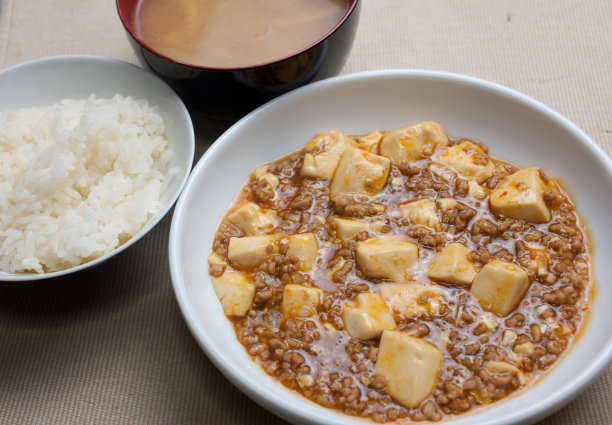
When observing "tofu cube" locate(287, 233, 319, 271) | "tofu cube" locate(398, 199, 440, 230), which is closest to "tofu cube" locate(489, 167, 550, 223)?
"tofu cube" locate(398, 199, 440, 230)

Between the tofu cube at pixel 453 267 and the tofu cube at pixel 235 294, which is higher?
the tofu cube at pixel 453 267

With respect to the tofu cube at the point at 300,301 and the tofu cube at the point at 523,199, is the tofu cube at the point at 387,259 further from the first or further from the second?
the tofu cube at the point at 523,199

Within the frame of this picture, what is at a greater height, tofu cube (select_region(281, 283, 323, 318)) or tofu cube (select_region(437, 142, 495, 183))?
tofu cube (select_region(437, 142, 495, 183))

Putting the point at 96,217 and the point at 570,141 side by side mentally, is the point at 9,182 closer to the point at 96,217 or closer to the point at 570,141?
the point at 96,217

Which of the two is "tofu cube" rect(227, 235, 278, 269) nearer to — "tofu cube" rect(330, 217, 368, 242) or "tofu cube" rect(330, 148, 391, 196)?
"tofu cube" rect(330, 217, 368, 242)

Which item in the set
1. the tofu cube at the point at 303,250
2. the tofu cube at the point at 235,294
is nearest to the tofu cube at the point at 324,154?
the tofu cube at the point at 303,250

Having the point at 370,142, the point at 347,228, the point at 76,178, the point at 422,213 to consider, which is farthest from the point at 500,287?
the point at 76,178

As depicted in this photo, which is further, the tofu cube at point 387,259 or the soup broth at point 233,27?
the soup broth at point 233,27

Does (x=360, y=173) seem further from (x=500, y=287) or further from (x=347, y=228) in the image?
(x=500, y=287)
